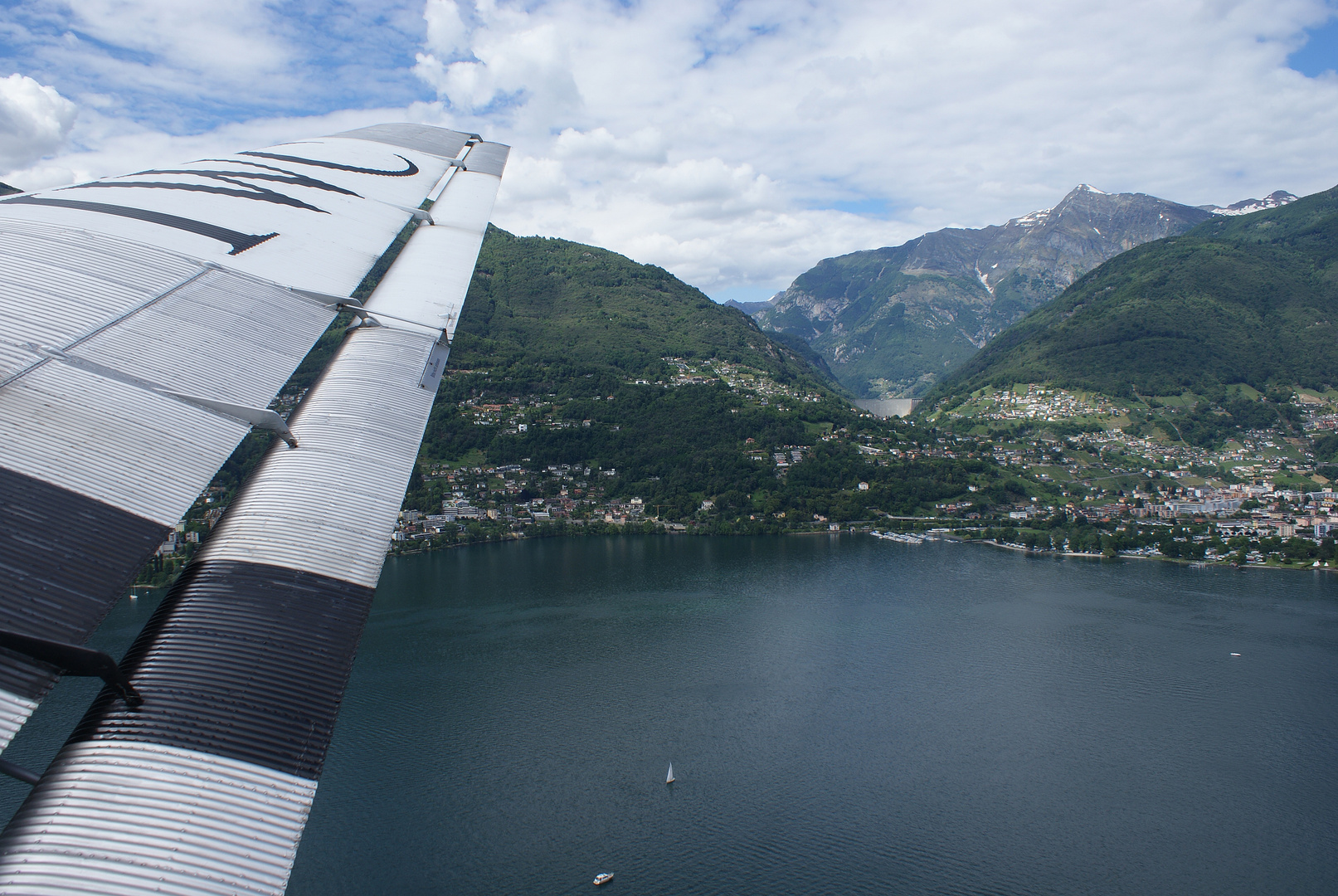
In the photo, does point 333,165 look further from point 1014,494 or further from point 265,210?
point 1014,494

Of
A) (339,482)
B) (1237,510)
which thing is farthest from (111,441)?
(1237,510)

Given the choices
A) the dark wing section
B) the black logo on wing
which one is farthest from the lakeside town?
the dark wing section

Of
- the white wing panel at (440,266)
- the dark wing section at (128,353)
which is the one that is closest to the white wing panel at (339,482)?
the dark wing section at (128,353)

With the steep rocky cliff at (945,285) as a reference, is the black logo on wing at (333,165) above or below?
below

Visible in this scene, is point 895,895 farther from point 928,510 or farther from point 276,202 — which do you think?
point 928,510

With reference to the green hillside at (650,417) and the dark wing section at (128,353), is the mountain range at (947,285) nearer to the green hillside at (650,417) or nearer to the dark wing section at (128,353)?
the green hillside at (650,417)

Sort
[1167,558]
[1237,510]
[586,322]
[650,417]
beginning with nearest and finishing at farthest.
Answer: [1167,558], [1237,510], [650,417], [586,322]
